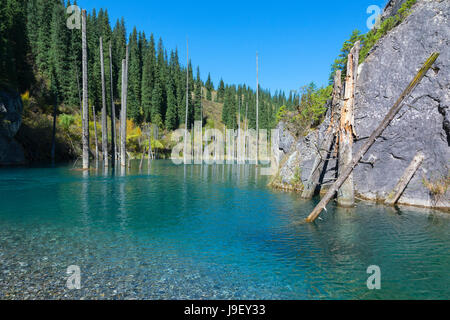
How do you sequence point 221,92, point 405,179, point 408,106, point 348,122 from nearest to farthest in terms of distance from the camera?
point 348,122 < point 408,106 < point 405,179 < point 221,92

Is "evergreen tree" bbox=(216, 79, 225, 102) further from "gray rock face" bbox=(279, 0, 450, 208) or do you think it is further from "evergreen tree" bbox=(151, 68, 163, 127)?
"gray rock face" bbox=(279, 0, 450, 208)

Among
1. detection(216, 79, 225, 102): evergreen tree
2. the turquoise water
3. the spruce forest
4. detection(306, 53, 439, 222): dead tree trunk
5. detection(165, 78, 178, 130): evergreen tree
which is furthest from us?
detection(216, 79, 225, 102): evergreen tree

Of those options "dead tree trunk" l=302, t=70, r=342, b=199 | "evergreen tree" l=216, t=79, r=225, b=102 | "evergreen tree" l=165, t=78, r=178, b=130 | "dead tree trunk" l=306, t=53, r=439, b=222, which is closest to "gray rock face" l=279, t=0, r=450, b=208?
"dead tree trunk" l=302, t=70, r=342, b=199

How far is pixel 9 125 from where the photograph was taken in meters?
34.7

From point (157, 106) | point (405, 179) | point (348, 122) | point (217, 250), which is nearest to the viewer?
point (217, 250)

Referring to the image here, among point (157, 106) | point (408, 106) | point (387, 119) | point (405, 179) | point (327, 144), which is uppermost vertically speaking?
point (157, 106)

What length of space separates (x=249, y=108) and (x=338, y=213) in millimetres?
89318

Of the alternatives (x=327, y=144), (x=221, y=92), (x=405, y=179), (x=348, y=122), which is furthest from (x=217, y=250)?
(x=221, y=92)

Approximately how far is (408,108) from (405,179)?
345 cm

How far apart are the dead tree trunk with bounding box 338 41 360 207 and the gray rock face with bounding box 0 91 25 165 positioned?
3506 cm

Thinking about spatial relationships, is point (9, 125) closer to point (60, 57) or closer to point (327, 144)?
point (60, 57)

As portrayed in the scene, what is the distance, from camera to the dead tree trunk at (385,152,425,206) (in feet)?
47.4

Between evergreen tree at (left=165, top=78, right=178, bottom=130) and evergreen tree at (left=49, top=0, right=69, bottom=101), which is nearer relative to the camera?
evergreen tree at (left=49, top=0, right=69, bottom=101)

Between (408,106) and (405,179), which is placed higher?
(408,106)
